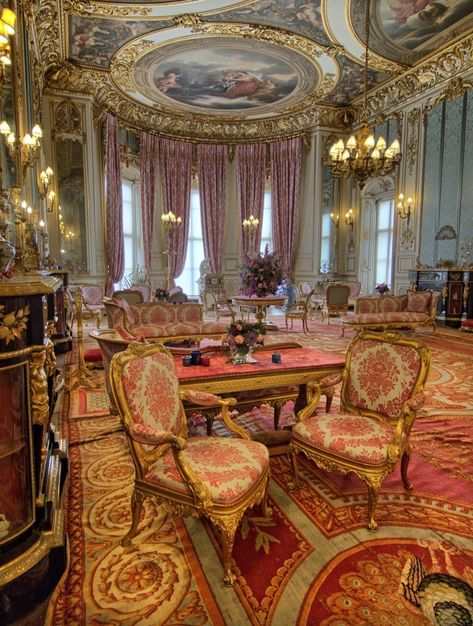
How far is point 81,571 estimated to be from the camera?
6.11ft

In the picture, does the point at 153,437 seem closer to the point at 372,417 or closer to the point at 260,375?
the point at 260,375

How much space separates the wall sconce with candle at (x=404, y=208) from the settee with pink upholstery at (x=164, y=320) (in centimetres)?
640

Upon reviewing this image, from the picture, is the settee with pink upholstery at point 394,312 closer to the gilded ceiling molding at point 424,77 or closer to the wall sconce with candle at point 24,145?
the gilded ceiling molding at point 424,77

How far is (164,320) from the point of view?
254 inches

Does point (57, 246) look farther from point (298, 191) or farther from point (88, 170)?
point (298, 191)

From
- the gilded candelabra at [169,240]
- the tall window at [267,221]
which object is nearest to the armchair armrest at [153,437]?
the gilded candelabra at [169,240]

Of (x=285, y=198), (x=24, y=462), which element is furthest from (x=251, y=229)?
(x=24, y=462)

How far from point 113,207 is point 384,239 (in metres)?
7.55

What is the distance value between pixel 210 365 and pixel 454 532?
175 centimetres

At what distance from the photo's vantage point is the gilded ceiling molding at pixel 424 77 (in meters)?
8.12

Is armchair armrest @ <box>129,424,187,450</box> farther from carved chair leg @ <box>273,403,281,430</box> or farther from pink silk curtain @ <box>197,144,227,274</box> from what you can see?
pink silk curtain @ <box>197,144,227,274</box>

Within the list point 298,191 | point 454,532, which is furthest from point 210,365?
point 298,191

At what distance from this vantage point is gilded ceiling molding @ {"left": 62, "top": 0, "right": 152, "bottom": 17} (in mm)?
6840

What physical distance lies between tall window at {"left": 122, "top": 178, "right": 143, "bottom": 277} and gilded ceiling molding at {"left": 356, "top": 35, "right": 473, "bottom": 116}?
7078mm
